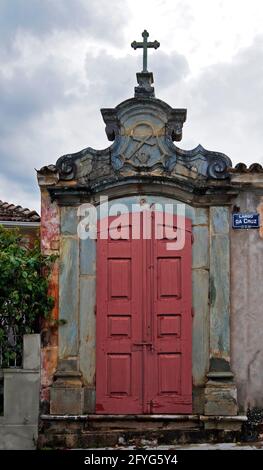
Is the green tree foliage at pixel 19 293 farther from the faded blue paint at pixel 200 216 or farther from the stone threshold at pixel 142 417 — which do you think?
the faded blue paint at pixel 200 216

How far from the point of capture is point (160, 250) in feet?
33.8

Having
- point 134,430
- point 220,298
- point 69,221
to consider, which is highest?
point 69,221

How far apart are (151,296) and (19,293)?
179 centimetres

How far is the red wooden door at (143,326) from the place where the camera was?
33.1 feet

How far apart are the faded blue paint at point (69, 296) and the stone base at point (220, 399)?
1.90 m

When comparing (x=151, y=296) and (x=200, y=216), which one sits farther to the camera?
(x=200, y=216)

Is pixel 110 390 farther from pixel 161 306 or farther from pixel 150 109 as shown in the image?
pixel 150 109

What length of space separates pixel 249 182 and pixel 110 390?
3.45 m

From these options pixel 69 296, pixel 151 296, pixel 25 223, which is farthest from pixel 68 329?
pixel 25 223

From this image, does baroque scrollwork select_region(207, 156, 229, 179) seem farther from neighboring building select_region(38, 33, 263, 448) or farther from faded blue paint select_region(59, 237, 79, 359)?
faded blue paint select_region(59, 237, 79, 359)

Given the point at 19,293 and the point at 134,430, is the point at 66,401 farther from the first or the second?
the point at 19,293

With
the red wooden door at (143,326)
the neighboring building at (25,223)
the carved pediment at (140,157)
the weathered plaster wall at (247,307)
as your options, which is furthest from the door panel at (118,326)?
the neighboring building at (25,223)

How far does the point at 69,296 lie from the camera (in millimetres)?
10297
